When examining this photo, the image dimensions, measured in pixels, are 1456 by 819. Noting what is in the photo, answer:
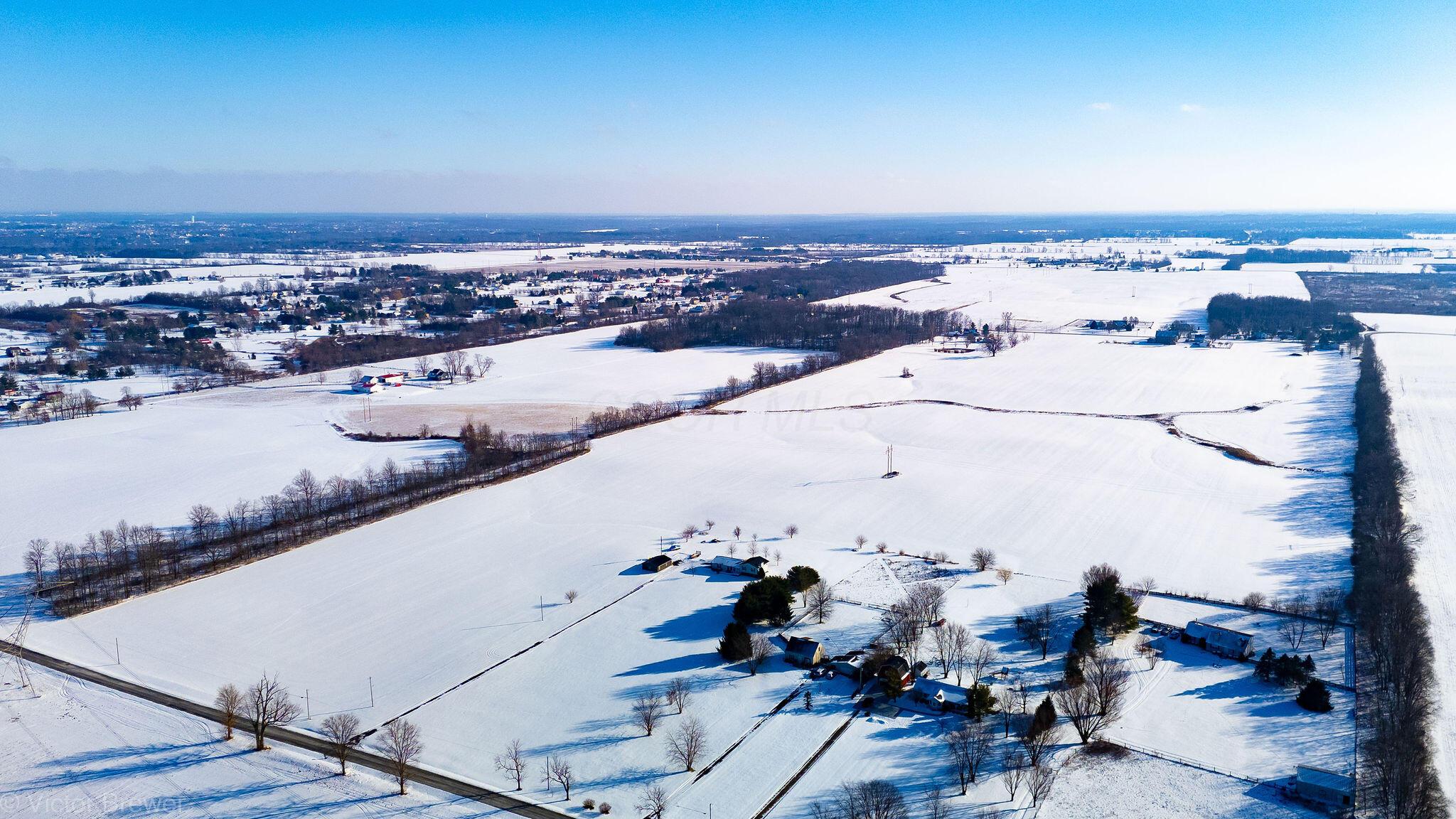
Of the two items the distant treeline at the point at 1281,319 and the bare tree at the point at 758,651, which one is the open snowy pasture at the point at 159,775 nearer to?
the bare tree at the point at 758,651

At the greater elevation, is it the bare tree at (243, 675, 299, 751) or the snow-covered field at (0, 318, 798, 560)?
the snow-covered field at (0, 318, 798, 560)

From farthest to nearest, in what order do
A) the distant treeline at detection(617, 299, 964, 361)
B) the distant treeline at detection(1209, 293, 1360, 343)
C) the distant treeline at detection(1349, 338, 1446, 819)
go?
the distant treeline at detection(617, 299, 964, 361), the distant treeline at detection(1209, 293, 1360, 343), the distant treeline at detection(1349, 338, 1446, 819)

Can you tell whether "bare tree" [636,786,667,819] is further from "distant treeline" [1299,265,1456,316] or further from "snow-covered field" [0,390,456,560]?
"distant treeline" [1299,265,1456,316]

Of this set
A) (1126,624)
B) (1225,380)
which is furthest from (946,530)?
(1225,380)

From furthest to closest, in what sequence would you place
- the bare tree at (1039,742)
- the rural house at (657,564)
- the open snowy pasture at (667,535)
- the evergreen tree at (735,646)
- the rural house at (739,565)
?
1. the rural house at (657,564)
2. the rural house at (739,565)
3. the open snowy pasture at (667,535)
4. the evergreen tree at (735,646)
5. the bare tree at (1039,742)

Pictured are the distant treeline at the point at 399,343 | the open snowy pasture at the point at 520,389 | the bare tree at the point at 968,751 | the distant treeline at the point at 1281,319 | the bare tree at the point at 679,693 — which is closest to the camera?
the bare tree at the point at 968,751

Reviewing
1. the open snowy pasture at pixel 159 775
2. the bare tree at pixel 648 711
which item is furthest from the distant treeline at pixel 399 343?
the bare tree at pixel 648 711

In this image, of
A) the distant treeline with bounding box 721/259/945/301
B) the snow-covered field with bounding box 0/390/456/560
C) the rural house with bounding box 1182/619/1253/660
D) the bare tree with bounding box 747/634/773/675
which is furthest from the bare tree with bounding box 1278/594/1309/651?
the distant treeline with bounding box 721/259/945/301

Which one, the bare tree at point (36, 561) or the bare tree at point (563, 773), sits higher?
the bare tree at point (36, 561)
